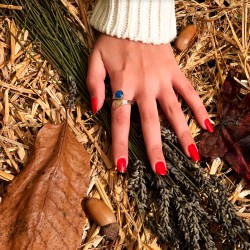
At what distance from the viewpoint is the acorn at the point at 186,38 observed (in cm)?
160

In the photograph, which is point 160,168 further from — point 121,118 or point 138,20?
point 138,20

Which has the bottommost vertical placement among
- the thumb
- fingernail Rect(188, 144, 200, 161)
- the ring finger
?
fingernail Rect(188, 144, 200, 161)

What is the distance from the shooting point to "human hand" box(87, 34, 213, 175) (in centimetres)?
143

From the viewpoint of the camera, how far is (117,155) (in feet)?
4.58

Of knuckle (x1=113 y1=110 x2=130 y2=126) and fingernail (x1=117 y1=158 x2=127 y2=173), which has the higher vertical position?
knuckle (x1=113 y1=110 x2=130 y2=126)

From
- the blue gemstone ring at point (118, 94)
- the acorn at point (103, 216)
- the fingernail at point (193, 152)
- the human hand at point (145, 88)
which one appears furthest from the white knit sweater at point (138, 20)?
the acorn at point (103, 216)

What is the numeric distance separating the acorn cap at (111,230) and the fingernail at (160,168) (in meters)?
0.17

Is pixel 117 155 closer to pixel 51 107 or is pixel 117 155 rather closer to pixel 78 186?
pixel 78 186

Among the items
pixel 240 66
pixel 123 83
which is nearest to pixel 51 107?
pixel 123 83

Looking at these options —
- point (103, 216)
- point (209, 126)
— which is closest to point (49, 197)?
point (103, 216)

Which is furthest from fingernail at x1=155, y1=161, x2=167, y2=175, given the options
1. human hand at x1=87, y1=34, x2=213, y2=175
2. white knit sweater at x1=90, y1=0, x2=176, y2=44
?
white knit sweater at x1=90, y1=0, x2=176, y2=44

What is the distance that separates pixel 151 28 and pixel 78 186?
539mm

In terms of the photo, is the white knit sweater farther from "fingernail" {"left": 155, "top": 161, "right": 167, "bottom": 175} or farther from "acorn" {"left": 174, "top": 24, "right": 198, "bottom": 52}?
"fingernail" {"left": 155, "top": 161, "right": 167, "bottom": 175}

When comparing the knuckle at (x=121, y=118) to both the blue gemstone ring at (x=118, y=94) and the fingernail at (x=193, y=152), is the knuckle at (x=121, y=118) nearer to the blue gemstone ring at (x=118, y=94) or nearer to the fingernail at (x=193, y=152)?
the blue gemstone ring at (x=118, y=94)
